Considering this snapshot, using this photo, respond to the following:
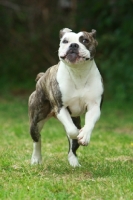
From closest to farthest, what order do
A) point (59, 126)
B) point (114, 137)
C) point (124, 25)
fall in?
point (114, 137), point (59, 126), point (124, 25)

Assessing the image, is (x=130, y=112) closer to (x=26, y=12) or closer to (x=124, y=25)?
(x=124, y=25)

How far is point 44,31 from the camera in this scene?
18.2 metres

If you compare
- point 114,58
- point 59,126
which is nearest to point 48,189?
point 59,126

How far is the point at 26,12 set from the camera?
59.3 ft

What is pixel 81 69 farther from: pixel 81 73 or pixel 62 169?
pixel 62 169

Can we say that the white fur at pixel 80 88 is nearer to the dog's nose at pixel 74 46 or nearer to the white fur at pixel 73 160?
the dog's nose at pixel 74 46

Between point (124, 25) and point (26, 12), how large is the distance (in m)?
3.79

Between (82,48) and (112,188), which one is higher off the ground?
(82,48)

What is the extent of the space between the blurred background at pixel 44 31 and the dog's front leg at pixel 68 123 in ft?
32.8

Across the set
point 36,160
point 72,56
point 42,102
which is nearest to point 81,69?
point 72,56

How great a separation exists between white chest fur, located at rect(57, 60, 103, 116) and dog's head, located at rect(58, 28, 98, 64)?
146 millimetres

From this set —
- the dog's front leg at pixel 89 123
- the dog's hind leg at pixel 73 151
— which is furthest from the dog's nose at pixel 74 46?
the dog's hind leg at pixel 73 151

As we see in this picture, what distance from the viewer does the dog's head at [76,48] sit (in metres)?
5.67

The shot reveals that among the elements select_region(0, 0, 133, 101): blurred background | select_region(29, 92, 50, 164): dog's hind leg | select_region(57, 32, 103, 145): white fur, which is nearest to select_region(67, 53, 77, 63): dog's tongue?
select_region(57, 32, 103, 145): white fur
